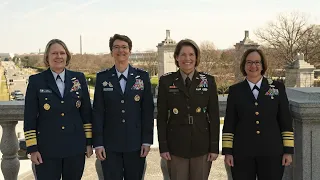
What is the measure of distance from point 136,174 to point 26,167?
5367 mm

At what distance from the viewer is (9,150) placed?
12.5 ft

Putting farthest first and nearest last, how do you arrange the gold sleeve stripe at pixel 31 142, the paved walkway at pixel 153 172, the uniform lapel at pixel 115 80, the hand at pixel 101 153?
the paved walkway at pixel 153 172, the uniform lapel at pixel 115 80, the hand at pixel 101 153, the gold sleeve stripe at pixel 31 142

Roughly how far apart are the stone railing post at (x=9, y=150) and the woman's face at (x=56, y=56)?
Result: 3.19 ft

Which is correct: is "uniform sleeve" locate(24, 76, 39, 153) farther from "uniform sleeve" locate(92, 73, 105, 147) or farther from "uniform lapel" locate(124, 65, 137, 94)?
"uniform lapel" locate(124, 65, 137, 94)

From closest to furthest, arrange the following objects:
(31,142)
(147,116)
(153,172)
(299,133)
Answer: (31,142), (147,116), (299,133), (153,172)

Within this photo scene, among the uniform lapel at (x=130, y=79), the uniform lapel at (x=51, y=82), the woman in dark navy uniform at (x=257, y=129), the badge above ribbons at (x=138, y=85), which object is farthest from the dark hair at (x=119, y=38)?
Result: the woman in dark navy uniform at (x=257, y=129)

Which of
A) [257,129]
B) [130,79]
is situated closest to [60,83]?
[130,79]

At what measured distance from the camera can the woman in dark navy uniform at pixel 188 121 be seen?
3.34 meters

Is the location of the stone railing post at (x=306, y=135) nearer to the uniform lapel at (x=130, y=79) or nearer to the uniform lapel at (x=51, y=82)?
the uniform lapel at (x=130, y=79)

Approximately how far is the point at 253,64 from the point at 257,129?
626 millimetres

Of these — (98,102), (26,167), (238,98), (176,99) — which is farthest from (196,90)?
(26,167)

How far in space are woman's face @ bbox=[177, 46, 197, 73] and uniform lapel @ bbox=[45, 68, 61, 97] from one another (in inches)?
48.0

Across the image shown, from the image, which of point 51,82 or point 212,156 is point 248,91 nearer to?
point 212,156

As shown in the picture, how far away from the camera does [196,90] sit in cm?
339
